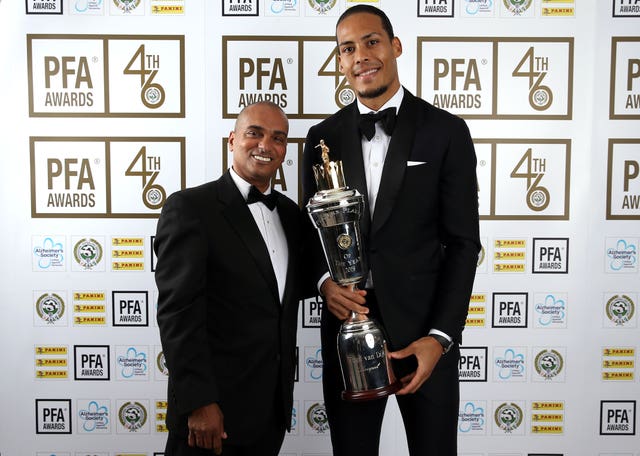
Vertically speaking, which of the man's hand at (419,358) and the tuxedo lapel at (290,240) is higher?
the tuxedo lapel at (290,240)

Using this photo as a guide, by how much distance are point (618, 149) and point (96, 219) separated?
114 inches

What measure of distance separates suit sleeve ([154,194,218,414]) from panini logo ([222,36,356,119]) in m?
1.35

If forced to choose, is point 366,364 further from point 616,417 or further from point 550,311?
point 616,417

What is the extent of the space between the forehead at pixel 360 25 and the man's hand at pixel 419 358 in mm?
1059

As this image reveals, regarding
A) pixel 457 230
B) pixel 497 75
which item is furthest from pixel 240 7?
pixel 457 230

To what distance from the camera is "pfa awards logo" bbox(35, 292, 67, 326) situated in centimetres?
298

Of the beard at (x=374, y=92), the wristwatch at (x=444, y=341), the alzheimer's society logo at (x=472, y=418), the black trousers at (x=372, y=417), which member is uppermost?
the beard at (x=374, y=92)

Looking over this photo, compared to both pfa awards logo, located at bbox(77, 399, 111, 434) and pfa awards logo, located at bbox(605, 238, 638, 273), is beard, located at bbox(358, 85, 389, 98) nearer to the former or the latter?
pfa awards logo, located at bbox(605, 238, 638, 273)

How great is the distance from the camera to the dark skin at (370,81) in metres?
1.75

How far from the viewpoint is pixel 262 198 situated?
6.26 feet

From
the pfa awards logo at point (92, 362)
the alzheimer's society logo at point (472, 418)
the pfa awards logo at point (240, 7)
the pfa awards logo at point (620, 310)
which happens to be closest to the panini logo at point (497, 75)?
the pfa awards logo at point (240, 7)

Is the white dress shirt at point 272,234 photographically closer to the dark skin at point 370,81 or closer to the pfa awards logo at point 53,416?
the dark skin at point 370,81

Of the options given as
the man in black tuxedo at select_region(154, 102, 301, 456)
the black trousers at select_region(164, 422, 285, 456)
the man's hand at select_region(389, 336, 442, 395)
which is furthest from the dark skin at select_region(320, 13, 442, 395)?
the black trousers at select_region(164, 422, 285, 456)

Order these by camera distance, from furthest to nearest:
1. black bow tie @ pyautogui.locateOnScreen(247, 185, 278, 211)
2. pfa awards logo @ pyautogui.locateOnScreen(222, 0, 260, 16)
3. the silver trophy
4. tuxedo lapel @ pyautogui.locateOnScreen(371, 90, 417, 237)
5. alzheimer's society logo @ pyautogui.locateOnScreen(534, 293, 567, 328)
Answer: alzheimer's society logo @ pyautogui.locateOnScreen(534, 293, 567, 328) < pfa awards logo @ pyautogui.locateOnScreen(222, 0, 260, 16) < black bow tie @ pyautogui.locateOnScreen(247, 185, 278, 211) < tuxedo lapel @ pyautogui.locateOnScreen(371, 90, 417, 237) < the silver trophy
